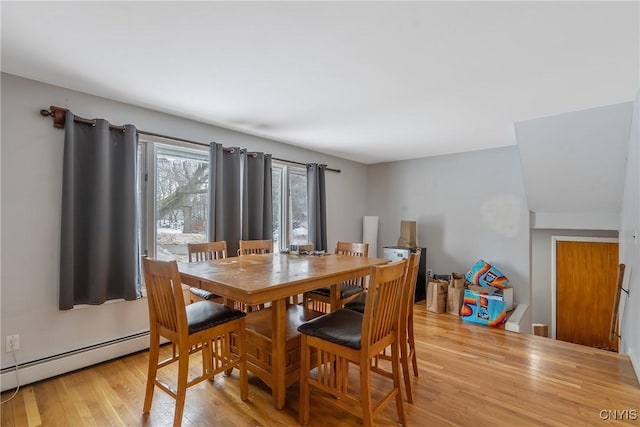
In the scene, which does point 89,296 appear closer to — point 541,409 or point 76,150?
point 76,150

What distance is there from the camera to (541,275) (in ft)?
15.0

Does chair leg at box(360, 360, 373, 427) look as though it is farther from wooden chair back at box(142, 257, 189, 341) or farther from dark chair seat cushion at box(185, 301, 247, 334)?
wooden chair back at box(142, 257, 189, 341)

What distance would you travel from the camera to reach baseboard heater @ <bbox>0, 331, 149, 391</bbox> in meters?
2.13

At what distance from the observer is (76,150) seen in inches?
95.5

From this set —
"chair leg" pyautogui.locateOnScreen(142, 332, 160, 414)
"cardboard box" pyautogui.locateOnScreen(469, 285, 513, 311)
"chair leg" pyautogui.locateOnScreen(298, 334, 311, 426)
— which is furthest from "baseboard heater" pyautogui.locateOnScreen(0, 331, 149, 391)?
"cardboard box" pyautogui.locateOnScreen(469, 285, 513, 311)

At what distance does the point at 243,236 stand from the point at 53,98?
203 centimetres

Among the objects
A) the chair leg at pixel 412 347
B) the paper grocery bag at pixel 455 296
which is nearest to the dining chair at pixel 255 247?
the chair leg at pixel 412 347

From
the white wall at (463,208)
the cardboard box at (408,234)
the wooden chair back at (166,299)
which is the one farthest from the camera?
the cardboard box at (408,234)

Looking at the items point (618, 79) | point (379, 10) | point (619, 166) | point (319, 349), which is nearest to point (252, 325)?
point (319, 349)

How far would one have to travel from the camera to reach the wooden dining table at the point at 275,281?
1.67 m

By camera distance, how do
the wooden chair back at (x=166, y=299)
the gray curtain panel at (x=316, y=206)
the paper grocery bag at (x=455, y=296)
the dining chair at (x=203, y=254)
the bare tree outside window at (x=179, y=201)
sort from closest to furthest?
the wooden chair back at (x=166, y=299)
the dining chair at (x=203, y=254)
the bare tree outside window at (x=179, y=201)
the paper grocery bag at (x=455, y=296)
the gray curtain panel at (x=316, y=206)

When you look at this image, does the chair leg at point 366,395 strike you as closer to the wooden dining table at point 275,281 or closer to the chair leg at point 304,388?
the chair leg at point 304,388

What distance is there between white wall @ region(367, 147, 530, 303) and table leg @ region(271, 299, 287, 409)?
359 centimetres

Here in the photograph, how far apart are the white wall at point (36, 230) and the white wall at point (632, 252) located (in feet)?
14.0
